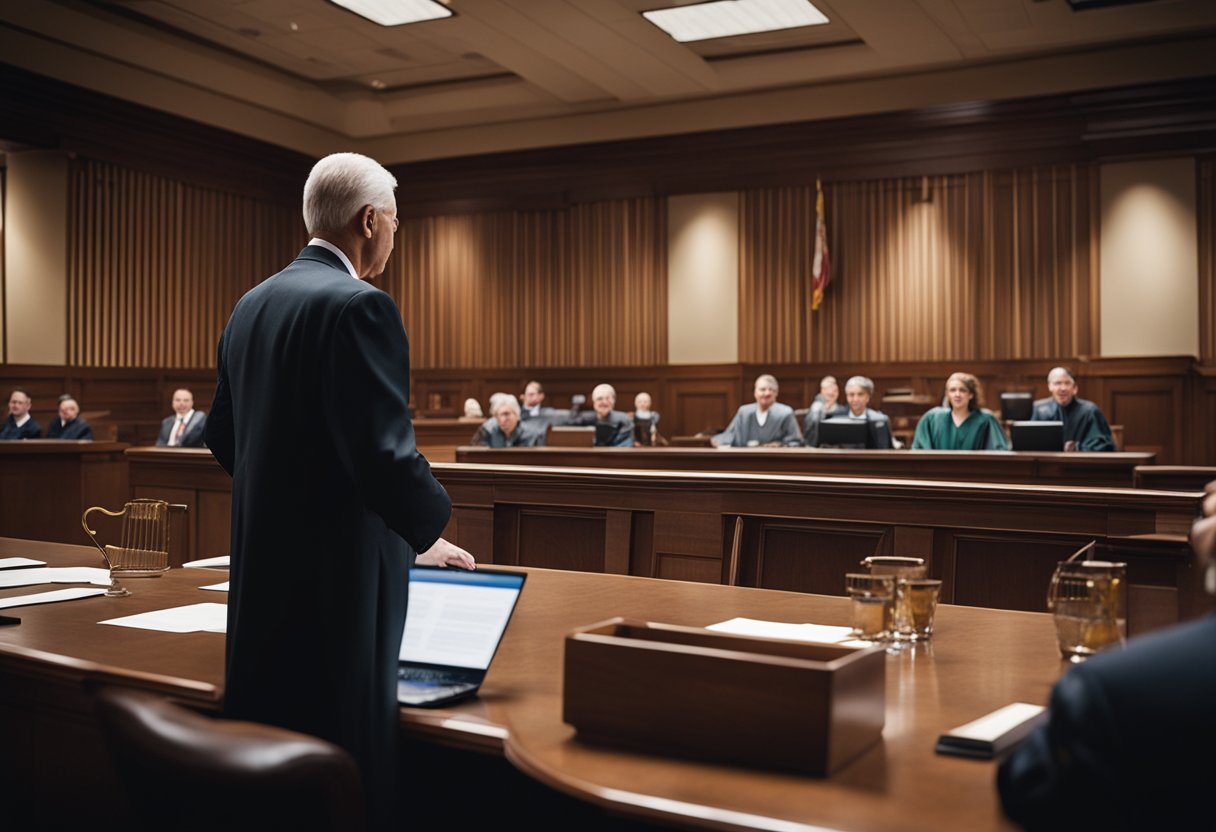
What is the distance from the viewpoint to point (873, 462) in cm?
607

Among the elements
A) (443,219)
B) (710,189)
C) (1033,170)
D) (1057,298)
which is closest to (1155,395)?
(1057,298)

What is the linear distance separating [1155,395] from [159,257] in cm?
1086

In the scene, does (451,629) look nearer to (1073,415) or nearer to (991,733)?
(991,733)

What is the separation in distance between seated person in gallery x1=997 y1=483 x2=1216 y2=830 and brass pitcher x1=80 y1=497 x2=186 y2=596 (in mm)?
2350

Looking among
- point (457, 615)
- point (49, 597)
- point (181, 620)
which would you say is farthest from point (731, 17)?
point (457, 615)

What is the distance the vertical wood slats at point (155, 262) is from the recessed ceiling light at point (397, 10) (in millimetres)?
3516

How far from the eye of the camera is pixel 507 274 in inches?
577

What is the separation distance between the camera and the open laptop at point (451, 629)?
1.79 meters

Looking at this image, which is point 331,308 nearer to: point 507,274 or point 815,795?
point 815,795

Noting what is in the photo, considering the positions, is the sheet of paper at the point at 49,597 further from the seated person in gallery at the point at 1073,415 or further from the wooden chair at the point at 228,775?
the seated person in gallery at the point at 1073,415

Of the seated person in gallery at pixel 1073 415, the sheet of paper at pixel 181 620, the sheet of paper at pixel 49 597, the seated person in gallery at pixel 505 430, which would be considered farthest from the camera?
the seated person in gallery at pixel 505 430

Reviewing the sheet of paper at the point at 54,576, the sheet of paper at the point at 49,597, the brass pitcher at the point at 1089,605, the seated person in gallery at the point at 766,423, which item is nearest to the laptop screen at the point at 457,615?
the brass pitcher at the point at 1089,605

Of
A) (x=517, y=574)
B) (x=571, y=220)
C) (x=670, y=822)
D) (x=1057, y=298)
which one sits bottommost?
(x=670, y=822)

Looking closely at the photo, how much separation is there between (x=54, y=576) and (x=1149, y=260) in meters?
11.0
